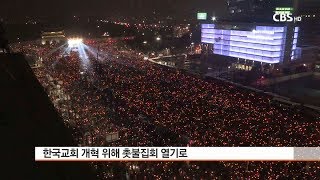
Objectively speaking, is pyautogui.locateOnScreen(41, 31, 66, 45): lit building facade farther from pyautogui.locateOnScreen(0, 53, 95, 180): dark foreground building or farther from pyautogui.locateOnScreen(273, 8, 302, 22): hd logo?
pyautogui.locateOnScreen(0, 53, 95, 180): dark foreground building

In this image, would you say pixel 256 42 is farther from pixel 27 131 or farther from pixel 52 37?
pixel 27 131

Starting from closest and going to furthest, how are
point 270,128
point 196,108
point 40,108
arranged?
point 40,108
point 270,128
point 196,108

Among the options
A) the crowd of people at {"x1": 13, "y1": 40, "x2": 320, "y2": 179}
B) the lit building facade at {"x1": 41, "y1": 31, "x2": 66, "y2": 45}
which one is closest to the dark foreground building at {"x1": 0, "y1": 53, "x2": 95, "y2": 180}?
the crowd of people at {"x1": 13, "y1": 40, "x2": 320, "y2": 179}

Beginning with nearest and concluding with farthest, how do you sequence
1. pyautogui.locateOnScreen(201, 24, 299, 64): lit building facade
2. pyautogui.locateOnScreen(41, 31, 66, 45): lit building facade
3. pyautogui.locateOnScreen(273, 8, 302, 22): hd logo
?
pyautogui.locateOnScreen(201, 24, 299, 64): lit building facade < pyautogui.locateOnScreen(273, 8, 302, 22): hd logo < pyautogui.locateOnScreen(41, 31, 66, 45): lit building facade

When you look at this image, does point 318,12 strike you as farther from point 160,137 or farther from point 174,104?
point 160,137

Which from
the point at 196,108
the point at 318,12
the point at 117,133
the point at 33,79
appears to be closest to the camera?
the point at 33,79

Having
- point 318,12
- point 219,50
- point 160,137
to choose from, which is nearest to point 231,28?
point 219,50
